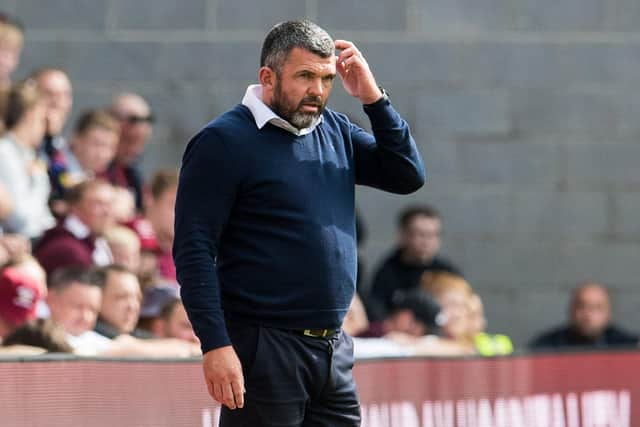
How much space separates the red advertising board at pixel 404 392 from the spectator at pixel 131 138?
2458mm

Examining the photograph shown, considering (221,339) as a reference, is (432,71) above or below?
above

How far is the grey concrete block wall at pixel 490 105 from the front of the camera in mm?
10344

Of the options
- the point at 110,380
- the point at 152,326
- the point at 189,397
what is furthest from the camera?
the point at 152,326

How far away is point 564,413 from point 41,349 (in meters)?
2.99

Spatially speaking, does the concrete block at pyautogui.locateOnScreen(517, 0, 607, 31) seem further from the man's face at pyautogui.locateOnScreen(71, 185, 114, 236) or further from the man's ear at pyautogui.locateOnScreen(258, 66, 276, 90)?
the man's ear at pyautogui.locateOnScreen(258, 66, 276, 90)

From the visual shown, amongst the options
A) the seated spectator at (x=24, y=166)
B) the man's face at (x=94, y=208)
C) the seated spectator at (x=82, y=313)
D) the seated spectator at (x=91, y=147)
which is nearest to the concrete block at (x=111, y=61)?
the seated spectator at (x=91, y=147)

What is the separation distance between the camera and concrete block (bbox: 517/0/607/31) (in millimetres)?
10609

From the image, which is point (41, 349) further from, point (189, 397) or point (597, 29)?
point (597, 29)

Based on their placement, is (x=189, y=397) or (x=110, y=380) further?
(x=189, y=397)

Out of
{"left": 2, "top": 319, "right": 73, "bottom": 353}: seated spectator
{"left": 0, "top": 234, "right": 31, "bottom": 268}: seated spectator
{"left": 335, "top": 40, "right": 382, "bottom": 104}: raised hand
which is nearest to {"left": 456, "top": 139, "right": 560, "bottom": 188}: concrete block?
{"left": 0, "top": 234, "right": 31, "bottom": 268}: seated spectator

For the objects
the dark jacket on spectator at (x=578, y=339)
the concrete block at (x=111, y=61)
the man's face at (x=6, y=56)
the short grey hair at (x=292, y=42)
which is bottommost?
the dark jacket on spectator at (x=578, y=339)

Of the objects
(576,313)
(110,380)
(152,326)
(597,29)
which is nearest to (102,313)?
(152,326)

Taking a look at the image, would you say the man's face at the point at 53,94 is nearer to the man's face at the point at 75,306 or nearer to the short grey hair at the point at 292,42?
the man's face at the point at 75,306

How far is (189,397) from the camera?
6320 millimetres
